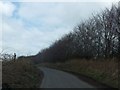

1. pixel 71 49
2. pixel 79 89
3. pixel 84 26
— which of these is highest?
pixel 84 26

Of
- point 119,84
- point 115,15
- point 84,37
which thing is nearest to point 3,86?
point 119,84

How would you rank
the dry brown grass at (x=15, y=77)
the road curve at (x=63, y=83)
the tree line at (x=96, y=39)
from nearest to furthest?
the dry brown grass at (x=15, y=77), the road curve at (x=63, y=83), the tree line at (x=96, y=39)

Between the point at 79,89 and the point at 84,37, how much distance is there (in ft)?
159

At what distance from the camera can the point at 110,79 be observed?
2838cm

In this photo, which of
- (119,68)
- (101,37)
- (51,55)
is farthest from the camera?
(51,55)

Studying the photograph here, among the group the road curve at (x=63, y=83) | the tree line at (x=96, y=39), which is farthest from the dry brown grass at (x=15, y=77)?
the tree line at (x=96, y=39)

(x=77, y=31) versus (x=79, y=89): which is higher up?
(x=77, y=31)

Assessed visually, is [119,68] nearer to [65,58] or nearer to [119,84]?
[119,84]

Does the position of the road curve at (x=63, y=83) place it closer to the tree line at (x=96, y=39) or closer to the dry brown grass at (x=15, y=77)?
the dry brown grass at (x=15, y=77)

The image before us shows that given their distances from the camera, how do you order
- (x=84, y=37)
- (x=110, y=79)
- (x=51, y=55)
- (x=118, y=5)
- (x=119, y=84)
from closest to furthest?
(x=119, y=84)
(x=110, y=79)
(x=118, y=5)
(x=84, y=37)
(x=51, y=55)

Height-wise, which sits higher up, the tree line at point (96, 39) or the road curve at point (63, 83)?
the tree line at point (96, 39)

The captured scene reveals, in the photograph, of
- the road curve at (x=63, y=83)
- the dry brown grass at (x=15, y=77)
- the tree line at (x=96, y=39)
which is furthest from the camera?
the tree line at (x=96, y=39)

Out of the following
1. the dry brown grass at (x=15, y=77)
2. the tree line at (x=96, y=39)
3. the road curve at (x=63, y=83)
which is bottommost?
the road curve at (x=63, y=83)

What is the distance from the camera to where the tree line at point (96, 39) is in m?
55.3
